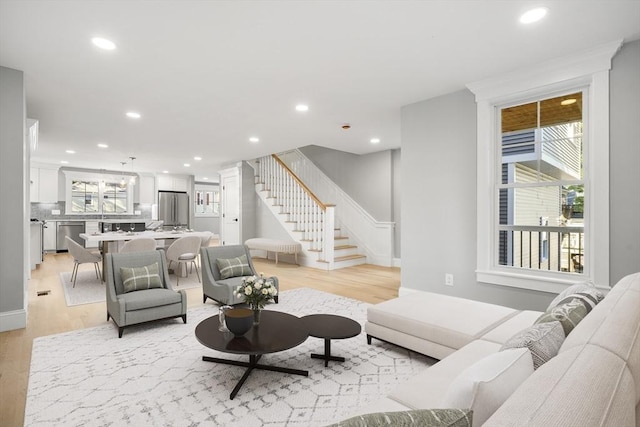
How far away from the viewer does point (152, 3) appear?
2324mm

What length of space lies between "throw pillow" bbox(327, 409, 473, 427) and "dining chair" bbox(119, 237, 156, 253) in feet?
Answer: 17.4

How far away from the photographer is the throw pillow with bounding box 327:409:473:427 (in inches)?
24.6

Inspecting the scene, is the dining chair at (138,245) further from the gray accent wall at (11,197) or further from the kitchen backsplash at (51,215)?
the kitchen backsplash at (51,215)

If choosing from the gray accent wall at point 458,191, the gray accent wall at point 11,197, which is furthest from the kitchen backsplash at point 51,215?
the gray accent wall at point 458,191

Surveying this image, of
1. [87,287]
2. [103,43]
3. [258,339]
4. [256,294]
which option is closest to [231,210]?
[87,287]

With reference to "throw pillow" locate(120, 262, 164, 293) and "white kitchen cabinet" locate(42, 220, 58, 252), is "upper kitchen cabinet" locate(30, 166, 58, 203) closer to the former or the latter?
"white kitchen cabinet" locate(42, 220, 58, 252)

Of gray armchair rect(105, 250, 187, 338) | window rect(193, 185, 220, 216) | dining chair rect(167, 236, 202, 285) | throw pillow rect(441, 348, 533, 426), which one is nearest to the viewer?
throw pillow rect(441, 348, 533, 426)

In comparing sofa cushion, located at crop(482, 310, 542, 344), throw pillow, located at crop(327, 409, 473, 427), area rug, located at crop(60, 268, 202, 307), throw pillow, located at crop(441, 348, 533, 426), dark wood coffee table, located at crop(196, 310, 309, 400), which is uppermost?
throw pillow, located at crop(327, 409, 473, 427)

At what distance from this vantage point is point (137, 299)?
3279 millimetres

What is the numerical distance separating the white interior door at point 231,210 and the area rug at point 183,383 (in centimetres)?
589

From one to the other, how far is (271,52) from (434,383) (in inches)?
113

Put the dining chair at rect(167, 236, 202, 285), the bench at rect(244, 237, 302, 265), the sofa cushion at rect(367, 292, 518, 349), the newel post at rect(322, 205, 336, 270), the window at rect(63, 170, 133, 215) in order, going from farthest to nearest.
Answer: the window at rect(63, 170, 133, 215) → the bench at rect(244, 237, 302, 265) → the newel post at rect(322, 205, 336, 270) → the dining chair at rect(167, 236, 202, 285) → the sofa cushion at rect(367, 292, 518, 349)

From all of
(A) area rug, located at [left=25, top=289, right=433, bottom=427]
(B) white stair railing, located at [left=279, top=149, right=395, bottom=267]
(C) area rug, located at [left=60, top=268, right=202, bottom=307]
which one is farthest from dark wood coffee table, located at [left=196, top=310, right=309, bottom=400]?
(B) white stair railing, located at [left=279, top=149, right=395, bottom=267]

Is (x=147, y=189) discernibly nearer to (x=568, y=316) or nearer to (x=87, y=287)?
(x=87, y=287)
